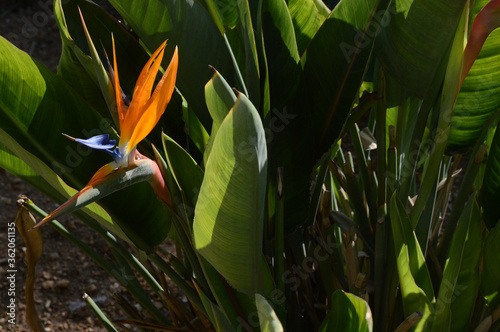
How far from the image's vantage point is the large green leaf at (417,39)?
560 millimetres

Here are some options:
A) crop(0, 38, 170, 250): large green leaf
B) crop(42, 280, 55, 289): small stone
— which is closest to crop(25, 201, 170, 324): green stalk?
crop(0, 38, 170, 250): large green leaf

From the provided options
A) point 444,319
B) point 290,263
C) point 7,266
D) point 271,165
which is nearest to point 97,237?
point 7,266

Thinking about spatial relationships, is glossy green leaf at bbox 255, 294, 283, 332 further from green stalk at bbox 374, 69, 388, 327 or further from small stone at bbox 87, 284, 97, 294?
small stone at bbox 87, 284, 97, 294

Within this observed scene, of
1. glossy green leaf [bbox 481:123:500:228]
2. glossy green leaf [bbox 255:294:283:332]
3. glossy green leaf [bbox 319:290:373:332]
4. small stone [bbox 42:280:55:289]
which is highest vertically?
glossy green leaf [bbox 481:123:500:228]

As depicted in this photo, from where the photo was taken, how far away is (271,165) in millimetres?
656

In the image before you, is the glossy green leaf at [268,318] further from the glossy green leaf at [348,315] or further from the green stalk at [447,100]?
the green stalk at [447,100]

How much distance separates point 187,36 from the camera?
598 mm

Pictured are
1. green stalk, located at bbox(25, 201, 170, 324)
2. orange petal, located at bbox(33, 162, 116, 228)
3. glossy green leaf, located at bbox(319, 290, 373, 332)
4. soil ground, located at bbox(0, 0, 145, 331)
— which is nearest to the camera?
orange petal, located at bbox(33, 162, 116, 228)

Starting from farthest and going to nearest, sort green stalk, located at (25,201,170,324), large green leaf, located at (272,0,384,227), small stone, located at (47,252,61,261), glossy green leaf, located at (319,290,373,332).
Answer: small stone, located at (47,252,61,261) → green stalk, located at (25,201,170,324) → large green leaf, located at (272,0,384,227) → glossy green leaf, located at (319,290,373,332)

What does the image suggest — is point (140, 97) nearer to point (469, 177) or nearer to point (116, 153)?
point (116, 153)

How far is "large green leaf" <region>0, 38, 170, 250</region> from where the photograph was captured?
1.90 ft

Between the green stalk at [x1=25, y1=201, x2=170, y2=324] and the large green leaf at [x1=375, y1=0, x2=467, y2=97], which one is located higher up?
the large green leaf at [x1=375, y1=0, x2=467, y2=97]

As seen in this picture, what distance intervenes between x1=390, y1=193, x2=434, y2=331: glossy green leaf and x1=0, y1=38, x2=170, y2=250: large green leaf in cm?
24

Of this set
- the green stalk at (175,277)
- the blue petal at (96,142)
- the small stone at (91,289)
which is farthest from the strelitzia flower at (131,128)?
the small stone at (91,289)
